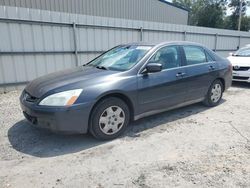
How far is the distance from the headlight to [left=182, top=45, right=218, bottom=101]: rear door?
2.46m

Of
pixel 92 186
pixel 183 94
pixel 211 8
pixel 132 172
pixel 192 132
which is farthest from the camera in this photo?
pixel 211 8

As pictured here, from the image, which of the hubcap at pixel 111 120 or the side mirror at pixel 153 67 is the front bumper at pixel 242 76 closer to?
the side mirror at pixel 153 67

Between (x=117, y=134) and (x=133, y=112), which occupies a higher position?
(x=133, y=112)

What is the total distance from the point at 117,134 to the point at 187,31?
9.18 metres

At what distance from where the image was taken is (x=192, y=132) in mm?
4141

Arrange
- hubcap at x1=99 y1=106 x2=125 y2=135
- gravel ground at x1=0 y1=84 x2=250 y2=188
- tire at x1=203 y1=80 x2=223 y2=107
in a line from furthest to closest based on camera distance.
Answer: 1. tire at x1=203 y1=80 x2=223 y2=107
2. hubcap at x1=99 y1=106 x2=125 y2=135
3. gravel ground at x1=0 y1=84 x2=250 y2=188

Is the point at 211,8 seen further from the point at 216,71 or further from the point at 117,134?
the point at 117,134

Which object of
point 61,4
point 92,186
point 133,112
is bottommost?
point 92,186

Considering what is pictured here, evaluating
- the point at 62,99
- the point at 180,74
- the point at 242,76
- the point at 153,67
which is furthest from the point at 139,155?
the point at 242,76

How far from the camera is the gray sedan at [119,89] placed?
3.40 m

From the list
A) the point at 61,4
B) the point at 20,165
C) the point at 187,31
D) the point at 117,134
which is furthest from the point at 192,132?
the point at 61,4

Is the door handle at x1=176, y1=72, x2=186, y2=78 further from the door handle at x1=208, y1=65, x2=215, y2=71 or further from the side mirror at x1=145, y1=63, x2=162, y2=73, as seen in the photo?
the door handle at x1=208, y1=65, x2=215, y2=71

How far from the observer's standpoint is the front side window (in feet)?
14.3

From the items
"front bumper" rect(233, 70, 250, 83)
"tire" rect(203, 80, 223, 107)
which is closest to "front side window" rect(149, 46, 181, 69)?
"tire" rect(203, 80, 223, 107)
